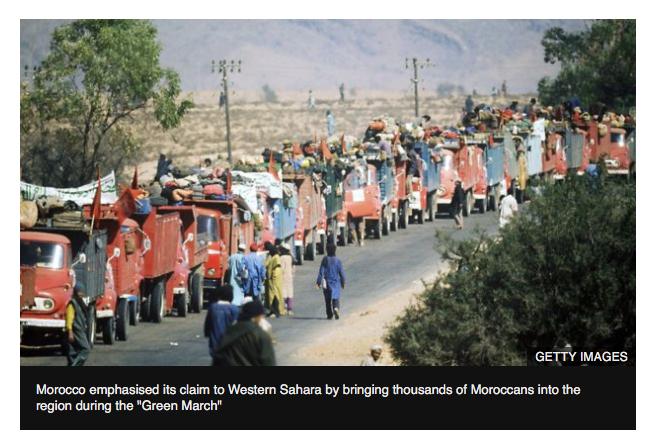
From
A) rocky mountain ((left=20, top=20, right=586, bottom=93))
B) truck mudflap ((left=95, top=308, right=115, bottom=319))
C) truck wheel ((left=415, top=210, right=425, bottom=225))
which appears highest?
rocky mountain ((left=20, top=20, right=586, bottom=93))

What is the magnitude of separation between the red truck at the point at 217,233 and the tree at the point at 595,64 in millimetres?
27771

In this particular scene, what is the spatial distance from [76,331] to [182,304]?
7.33 meters

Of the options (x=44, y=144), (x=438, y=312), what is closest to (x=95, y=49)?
(x=44, y=144)

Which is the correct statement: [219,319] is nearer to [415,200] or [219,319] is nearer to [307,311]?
[307,311]

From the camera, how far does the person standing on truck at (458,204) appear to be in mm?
46438

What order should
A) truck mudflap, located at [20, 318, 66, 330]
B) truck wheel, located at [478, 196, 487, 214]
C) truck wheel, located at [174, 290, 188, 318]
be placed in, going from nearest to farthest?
truck mudflap, located at [20, 318, 66, 330], truck wheel, located at [174, 290, 188, 318], truck wheel, located at [478, 196, 487, 214]

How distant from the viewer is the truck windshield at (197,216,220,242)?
32.6m

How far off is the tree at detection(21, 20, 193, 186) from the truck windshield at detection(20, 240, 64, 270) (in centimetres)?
1908

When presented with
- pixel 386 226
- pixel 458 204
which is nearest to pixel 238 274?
pixel 386 226

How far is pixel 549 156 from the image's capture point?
5719cm

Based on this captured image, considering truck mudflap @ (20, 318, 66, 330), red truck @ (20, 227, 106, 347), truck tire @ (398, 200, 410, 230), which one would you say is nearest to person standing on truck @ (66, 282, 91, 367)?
truck mudflap @ (20, 318, 66, 330)

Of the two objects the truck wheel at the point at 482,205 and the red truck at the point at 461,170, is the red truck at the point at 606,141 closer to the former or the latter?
the truck wheel at the point at 482,205

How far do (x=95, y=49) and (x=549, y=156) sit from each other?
1805cm

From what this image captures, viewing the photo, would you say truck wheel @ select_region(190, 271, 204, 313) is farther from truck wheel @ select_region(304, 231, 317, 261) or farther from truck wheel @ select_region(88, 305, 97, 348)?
truck wheel @ select_region(304, 231, 317, 261)
